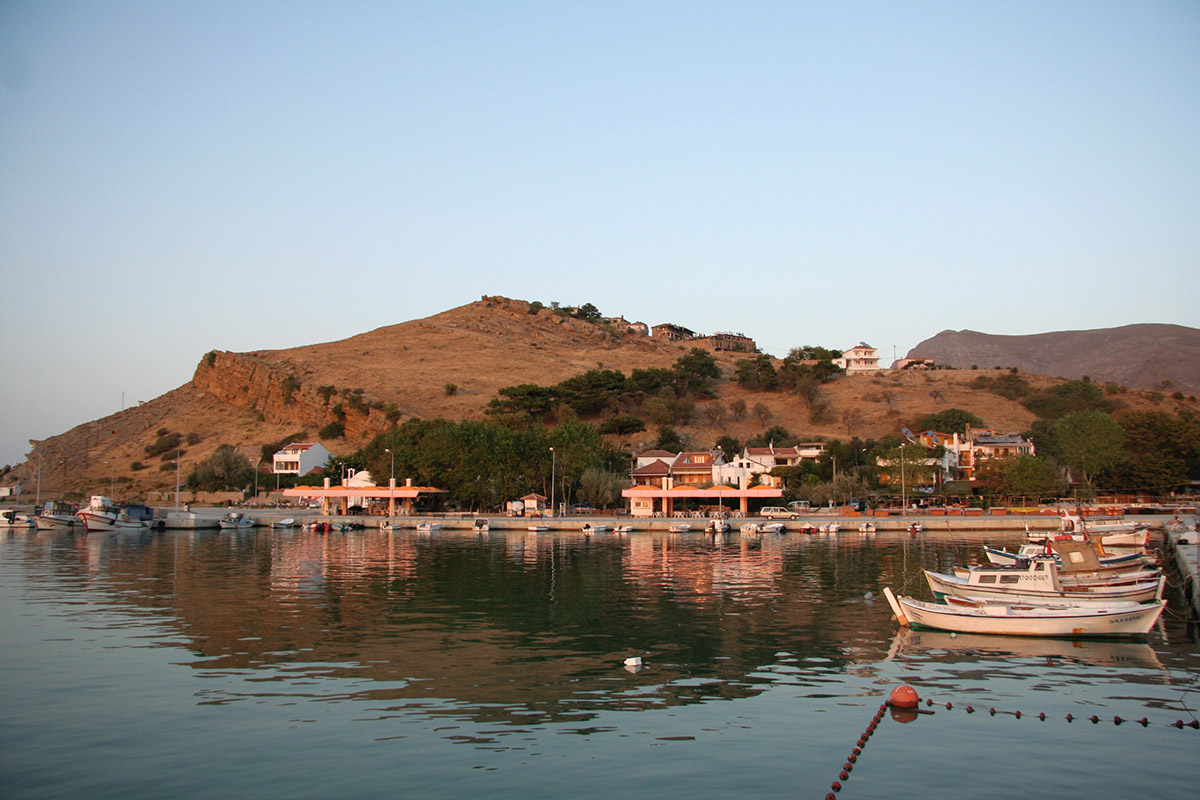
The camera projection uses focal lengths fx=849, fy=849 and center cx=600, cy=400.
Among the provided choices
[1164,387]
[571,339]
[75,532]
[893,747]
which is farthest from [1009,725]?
[571,339]

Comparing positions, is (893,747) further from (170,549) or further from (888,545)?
(170,549)

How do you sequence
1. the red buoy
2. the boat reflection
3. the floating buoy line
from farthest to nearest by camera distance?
1. the boat reflection
2. the red buoy
3. the floating buoy line

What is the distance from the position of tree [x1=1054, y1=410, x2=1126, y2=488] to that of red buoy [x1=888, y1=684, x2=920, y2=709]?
7470cm

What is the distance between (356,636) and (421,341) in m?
144

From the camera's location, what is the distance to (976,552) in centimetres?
4850

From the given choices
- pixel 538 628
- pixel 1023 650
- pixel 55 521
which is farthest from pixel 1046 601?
pixel 55 521

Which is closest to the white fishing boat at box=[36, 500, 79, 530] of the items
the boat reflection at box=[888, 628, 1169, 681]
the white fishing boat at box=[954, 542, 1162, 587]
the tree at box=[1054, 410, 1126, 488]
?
the white fishing boat at box=[954, 542, 1162, 587]

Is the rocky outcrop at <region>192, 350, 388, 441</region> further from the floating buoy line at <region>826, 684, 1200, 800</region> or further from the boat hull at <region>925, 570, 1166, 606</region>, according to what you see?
the floating buoy line at <region>826, 684, 1200, 800</region>

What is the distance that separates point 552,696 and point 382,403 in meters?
110

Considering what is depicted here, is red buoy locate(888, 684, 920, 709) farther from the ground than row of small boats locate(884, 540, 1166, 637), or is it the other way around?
row of small boats locate(884, 540, 1166, 637)

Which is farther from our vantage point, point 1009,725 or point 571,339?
point 571,339

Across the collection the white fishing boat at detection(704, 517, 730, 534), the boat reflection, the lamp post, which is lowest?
the white fishing boat at detection(704, 517, 730, 534)

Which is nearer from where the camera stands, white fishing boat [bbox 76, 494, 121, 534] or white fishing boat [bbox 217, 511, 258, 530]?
white fishing boat [bbox 76, 494, 121, 534]

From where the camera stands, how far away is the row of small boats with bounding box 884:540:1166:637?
22.8 metres
